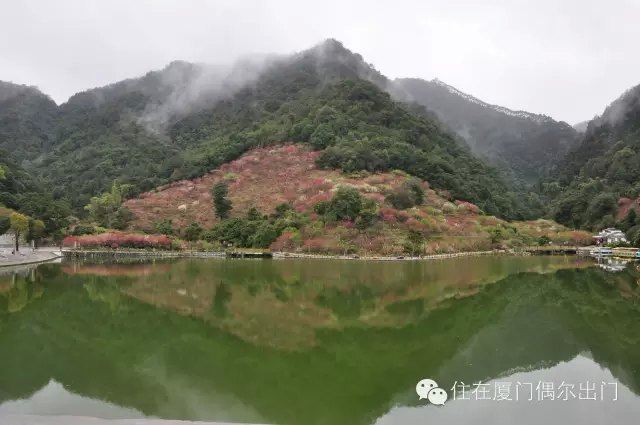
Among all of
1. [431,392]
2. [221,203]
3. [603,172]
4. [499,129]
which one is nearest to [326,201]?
[221,203]

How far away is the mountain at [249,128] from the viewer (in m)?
51.2

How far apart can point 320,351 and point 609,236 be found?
41761mm

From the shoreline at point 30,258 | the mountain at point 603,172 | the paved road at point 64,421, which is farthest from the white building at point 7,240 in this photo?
the mountain at point 603,172

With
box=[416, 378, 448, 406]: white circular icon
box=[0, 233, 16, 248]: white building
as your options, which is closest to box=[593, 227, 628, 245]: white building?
box=[416, 378, 448, 406]: white circular icon

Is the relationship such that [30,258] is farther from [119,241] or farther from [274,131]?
[274,131]

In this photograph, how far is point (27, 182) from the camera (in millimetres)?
46281

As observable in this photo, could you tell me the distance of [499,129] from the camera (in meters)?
118

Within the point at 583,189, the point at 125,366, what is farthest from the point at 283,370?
the point at 583,189

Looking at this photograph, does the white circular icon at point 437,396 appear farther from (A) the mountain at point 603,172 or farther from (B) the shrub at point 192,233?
(A) the mountain at point 603,172

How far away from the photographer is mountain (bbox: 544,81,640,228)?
50219mm

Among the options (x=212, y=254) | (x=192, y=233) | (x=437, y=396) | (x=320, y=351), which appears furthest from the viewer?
(x=192, y=233)

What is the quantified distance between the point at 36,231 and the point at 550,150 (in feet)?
323

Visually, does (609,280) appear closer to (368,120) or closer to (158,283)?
(158,283)

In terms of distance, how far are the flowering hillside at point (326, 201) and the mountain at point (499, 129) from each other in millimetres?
55293
